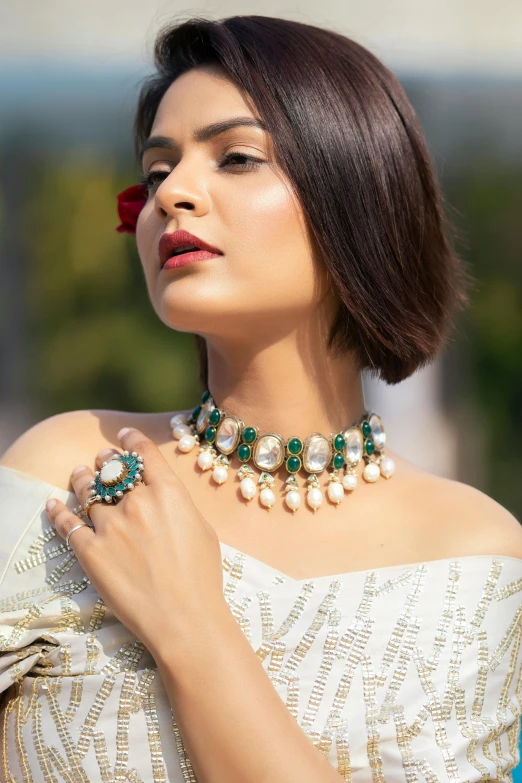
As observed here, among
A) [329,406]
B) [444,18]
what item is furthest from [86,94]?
[329,406]

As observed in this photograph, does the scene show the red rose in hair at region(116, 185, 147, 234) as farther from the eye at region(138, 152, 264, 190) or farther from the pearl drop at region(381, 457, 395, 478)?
the pearl drop at region(381, 457, 395, 478)

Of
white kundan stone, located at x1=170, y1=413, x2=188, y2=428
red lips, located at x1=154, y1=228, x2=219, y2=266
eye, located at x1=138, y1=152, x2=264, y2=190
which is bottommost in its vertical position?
white kundan stone, located at x1=170, y1=413, x2=188, y2=428

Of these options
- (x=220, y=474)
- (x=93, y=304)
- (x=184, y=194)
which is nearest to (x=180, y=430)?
(x=220, y=474)

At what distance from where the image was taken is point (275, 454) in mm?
1781

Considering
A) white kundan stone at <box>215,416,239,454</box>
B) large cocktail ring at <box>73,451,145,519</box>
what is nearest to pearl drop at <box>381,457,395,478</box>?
white kundan stone at <box>215,416,239,454</box>

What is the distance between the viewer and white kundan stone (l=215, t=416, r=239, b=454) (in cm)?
180

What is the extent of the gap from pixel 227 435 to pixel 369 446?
31 centimetres

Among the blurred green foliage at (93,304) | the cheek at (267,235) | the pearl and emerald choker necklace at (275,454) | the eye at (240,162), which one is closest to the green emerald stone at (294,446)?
the pearl and emerald choker necklace at (275,454)

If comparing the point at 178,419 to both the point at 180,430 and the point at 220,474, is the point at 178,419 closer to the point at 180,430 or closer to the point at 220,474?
the point at 180,430

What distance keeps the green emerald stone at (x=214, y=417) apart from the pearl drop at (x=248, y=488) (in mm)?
156

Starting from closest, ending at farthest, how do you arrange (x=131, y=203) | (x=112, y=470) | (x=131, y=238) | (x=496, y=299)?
1. (x=112, y=470)
2. (x=131, y=203)
3. (x=131, y=238)
4. (x=496, y=299)

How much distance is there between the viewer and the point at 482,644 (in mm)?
1663

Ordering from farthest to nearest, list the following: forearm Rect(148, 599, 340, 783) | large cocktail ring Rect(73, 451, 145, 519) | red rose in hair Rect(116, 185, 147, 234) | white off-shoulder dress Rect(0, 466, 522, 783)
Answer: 1. red rose in hair Rect(116, 185, 147, 234)
2. large cocktail ring Rect(73, 451, 145, 519)
3. white off-shoulder dress Rect(0, 466, 522, 783)
4. forearm Rect(148, 599, 340, 783)

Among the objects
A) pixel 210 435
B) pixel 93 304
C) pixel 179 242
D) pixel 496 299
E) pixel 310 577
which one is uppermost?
pixel 179 242
